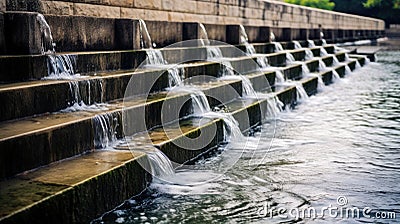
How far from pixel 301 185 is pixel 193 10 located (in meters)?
9.34

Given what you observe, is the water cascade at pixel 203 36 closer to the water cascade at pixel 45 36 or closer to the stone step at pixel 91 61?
the stone step at pixel 91 61

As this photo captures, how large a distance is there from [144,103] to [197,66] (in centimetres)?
274

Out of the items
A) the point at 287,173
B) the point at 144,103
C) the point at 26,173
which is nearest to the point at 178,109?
the point at 144,103

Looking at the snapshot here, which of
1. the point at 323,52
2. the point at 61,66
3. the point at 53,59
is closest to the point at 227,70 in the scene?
the point at 61,66

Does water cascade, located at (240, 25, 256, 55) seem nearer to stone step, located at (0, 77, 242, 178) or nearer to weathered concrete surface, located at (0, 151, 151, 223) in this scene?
stone step, located at (0, 77, 242, 178)

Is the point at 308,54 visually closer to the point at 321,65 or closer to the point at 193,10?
the point at 321,65

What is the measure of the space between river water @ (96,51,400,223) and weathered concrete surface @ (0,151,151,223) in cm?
14

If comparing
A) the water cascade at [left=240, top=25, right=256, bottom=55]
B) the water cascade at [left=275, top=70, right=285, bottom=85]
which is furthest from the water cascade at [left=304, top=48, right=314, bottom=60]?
the water cascade at [left=275, top=70, right=285, bottom=85]

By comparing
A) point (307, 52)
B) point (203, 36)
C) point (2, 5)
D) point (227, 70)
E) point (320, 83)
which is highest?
point (2, 5)

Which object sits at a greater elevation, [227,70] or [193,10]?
[193,10]

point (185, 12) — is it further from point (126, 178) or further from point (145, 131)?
point (126, 178)

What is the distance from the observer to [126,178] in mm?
4648

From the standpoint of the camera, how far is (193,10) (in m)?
14.0

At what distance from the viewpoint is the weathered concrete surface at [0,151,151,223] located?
3.54 metres
